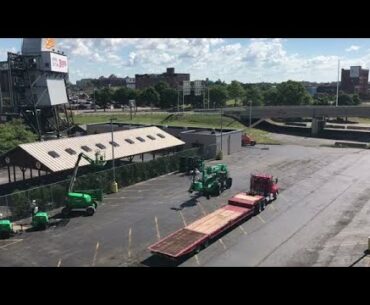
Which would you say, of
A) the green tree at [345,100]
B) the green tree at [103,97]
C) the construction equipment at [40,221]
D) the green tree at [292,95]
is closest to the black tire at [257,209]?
the construction equipment at [40,221]

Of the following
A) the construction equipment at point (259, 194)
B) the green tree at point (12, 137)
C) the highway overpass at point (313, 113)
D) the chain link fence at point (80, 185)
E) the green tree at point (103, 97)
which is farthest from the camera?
the green tree at point (103, 97)

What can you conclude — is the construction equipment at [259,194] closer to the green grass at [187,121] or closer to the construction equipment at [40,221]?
the construction equipment at [40,221]

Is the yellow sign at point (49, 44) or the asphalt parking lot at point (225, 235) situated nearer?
the asphalt parking lot at point (225, 235)

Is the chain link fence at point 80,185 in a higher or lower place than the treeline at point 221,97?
lower

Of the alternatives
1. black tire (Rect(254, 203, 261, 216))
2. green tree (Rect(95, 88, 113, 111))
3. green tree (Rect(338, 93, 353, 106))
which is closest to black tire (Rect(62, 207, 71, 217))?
black tire (Rect(254, 203, 261, 216))
